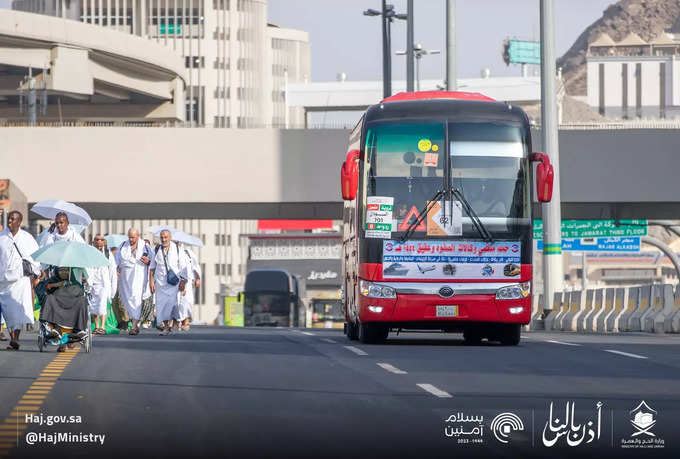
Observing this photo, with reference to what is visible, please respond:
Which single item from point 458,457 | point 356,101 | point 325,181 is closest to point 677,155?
point 325,181

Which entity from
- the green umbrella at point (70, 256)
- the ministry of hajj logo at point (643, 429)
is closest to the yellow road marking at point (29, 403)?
the green umbrella at point (70, 256)

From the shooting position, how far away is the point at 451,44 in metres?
47.9

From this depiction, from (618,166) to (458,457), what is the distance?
43.5 meters

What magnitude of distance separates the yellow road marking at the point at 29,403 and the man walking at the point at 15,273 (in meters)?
3.10

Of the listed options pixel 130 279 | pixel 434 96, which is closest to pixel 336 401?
pixel 434 96

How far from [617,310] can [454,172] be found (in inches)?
527

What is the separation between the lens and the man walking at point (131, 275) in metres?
26.2

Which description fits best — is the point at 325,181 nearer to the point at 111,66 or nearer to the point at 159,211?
the point at 159,211

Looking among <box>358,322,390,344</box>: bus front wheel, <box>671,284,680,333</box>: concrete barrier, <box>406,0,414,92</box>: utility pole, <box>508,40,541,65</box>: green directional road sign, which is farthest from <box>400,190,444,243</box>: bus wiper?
<box>508,40,541,65</box>: green directional road sign

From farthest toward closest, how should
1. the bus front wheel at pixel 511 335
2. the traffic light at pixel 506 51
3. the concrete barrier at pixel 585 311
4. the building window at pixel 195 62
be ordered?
the traffic light at pixel 506 51 < the building window at pixel 195 62 < the concrete barrier at pixel 585 311 < the bus front wheel at pixel 511 335

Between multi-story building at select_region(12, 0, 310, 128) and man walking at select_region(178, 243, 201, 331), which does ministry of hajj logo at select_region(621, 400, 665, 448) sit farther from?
multi-story building at select_region(12, 0, 310, 128)

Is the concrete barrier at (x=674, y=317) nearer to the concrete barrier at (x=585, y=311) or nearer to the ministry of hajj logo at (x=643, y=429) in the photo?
the concrete barrier at (x=585, y=311)

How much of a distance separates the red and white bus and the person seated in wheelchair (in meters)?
4.17

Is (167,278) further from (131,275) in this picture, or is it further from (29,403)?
(29,403)
